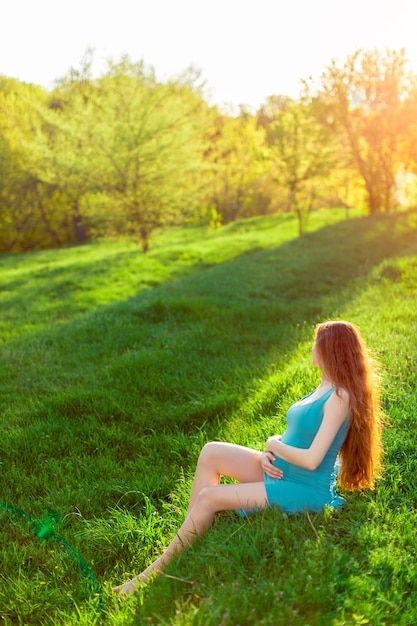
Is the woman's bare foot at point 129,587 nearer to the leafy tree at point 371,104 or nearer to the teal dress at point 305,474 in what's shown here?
the teal dress at point 305,474

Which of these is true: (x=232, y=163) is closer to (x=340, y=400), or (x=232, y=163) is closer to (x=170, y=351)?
(x=170, y=351)

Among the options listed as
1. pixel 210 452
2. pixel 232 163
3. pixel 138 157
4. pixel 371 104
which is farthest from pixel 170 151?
pixel 210 452

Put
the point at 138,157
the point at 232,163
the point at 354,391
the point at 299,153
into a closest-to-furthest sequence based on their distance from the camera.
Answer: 1. the point at 354,391
2. the point at 138,157
3. the point at 299,153
4. the point at 232,163

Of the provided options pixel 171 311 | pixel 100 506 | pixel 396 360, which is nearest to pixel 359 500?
pixel 100 506

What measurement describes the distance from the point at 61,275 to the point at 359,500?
1488 centimetres

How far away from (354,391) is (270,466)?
27.6 inches

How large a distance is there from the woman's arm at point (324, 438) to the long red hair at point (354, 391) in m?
0.08

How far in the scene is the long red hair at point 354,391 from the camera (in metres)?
3.53

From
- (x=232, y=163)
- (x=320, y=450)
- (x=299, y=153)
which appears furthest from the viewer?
(x=232, y=163)

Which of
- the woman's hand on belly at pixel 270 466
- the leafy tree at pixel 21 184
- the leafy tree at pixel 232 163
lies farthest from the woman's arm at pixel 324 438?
the leafy tree at pixel 232 163

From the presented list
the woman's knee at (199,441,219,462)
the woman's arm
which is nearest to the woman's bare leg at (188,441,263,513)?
the woman's knee at (199,441,219,462)

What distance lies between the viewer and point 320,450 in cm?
338

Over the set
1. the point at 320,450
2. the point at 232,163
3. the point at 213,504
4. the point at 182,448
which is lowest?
the point at 182,448

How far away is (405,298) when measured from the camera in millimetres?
9414
